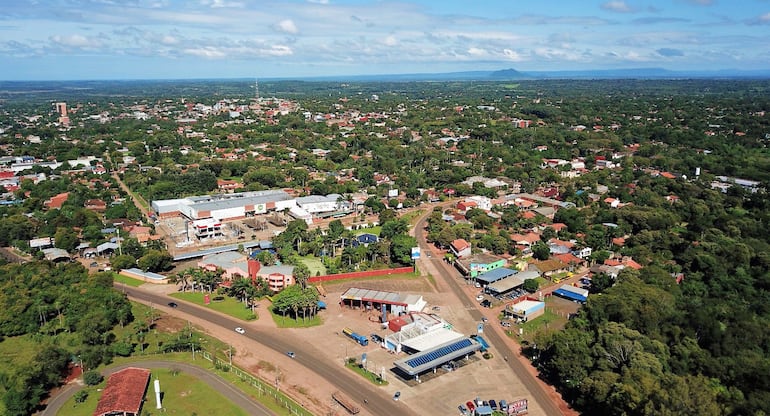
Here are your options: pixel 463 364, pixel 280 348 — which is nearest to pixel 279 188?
pixel 280 348

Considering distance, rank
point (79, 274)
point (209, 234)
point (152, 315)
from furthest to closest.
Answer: point (209, 234), point (79, 274), point (152, 315)

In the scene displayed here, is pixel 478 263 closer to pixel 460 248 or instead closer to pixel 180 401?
pixel 460 248

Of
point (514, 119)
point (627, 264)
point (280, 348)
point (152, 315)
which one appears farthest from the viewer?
point (514, 119)

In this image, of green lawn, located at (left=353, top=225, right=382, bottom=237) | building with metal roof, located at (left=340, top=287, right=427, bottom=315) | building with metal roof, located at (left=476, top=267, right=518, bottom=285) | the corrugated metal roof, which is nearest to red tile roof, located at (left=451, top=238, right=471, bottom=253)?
the corrugated metal roof

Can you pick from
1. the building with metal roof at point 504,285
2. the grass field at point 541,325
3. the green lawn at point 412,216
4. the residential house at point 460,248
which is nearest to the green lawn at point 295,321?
the grass field at point 541,325

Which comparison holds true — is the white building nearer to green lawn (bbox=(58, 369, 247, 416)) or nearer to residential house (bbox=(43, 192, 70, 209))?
residential house (bbox=(43, 192, 70, 209))

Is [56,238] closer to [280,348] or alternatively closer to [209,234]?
[209,234]
